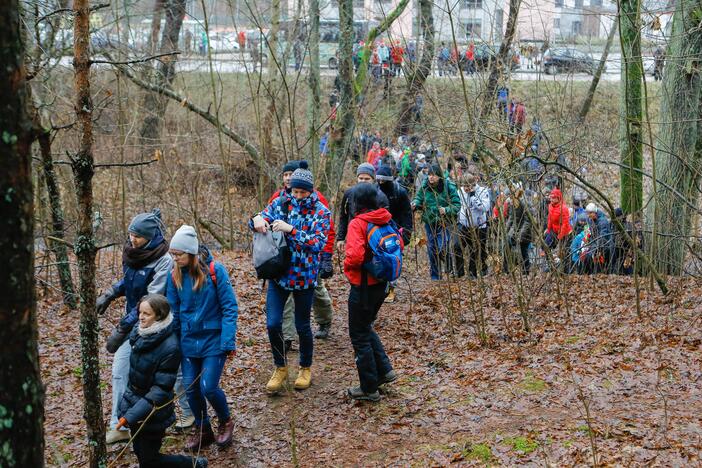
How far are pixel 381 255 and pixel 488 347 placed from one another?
260 cm

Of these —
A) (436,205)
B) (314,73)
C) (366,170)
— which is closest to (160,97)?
(314,73)

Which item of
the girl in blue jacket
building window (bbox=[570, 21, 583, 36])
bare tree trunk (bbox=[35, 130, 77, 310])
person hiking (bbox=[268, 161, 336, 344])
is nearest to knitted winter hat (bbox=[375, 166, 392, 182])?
person hiking (bbox=[268, 161, 336, 344])

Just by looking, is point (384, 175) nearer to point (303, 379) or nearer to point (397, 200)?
point (397, 200)

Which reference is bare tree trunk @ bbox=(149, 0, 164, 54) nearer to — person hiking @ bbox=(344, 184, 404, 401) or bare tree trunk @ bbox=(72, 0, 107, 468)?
person hiking @ bbox=(344, 184, 404, 401)

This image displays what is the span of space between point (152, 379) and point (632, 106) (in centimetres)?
883

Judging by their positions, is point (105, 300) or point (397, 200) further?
point (397, 200)

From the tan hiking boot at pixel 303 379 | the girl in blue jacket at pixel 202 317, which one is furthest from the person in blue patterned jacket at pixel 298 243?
the girl in blue jacket at pixel 202 317

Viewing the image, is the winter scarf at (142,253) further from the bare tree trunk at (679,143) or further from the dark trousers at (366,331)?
the bare tree trunk at (679,143)

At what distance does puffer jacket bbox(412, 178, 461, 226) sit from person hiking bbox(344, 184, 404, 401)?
2.76m

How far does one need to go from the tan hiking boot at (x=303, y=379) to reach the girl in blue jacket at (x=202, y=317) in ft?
4.27

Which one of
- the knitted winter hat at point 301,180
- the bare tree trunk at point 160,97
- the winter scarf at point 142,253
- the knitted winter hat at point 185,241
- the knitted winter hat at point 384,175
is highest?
the bare tree trunk at point 160,97

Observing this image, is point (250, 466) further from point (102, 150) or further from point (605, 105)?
point (605, 105)

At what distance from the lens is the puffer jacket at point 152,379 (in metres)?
4.96

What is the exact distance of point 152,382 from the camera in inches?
199
